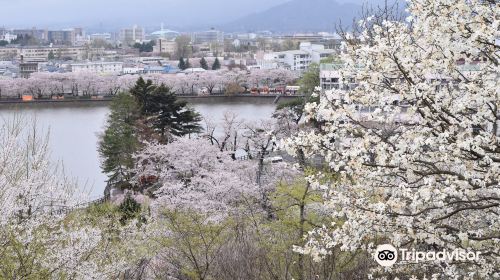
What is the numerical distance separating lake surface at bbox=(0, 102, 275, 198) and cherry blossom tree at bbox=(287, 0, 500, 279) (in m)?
6.94

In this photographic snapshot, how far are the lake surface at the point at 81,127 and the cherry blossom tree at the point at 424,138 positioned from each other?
694cm

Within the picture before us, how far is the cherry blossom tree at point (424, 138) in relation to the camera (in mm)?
1765

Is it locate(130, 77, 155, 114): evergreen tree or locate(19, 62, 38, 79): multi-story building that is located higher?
locate(19, 62, 38, 79): multi-story building

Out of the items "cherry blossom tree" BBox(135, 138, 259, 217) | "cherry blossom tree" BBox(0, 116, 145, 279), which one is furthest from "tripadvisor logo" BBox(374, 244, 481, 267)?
"cherry blossom tree" BBox(135, 138, 259, 217)

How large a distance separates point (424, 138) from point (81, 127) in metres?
17.1

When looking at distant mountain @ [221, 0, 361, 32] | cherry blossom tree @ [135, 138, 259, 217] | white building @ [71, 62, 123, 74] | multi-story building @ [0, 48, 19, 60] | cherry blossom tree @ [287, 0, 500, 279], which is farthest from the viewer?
distant mountain @ [221, 0, 361, 32]

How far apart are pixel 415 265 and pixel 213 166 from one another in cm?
618

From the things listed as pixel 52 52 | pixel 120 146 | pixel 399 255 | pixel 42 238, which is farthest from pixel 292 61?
pixel 399 255

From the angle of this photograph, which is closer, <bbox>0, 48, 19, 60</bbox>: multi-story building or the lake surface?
the lake surface

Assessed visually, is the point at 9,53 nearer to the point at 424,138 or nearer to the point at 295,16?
the point at 424,138

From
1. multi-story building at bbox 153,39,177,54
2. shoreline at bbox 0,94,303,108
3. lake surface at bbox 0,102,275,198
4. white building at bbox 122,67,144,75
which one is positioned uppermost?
multi-story building at bbox 153,39,177,54

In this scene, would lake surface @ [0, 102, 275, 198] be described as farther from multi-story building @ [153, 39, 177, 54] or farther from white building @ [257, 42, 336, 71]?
multi-story building @ [153, 39, 177, 54]

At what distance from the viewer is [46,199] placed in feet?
17.0

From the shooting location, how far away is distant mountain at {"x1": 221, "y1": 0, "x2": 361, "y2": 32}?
159500 mm
